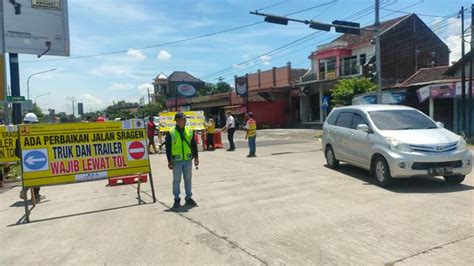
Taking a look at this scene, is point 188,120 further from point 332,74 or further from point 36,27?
point 332,74

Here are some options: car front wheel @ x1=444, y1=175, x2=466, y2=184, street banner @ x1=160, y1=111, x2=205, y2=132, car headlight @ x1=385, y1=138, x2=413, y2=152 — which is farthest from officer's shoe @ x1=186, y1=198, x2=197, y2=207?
street banner @ x1=160, y1=111, x2=205, y2=132

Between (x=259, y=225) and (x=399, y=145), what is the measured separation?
12.6ft

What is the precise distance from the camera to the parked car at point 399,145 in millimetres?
8531

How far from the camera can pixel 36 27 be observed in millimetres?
21000

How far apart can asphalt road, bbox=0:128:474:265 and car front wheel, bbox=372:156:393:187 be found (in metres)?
0.21

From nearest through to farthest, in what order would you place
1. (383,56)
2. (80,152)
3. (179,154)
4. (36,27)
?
(179,154), (80,152), (36,27), (383,56)

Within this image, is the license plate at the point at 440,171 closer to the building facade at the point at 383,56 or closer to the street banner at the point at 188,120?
the street banner at the point at 188,120

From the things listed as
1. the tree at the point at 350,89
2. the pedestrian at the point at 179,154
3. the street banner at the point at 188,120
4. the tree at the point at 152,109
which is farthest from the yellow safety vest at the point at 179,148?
the tree at the point at 152,109

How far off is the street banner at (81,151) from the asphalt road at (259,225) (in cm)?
67

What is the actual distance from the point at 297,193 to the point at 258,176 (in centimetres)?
271

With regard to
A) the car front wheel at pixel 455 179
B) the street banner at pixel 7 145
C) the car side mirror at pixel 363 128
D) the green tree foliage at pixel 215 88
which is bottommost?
the car front wheel at pixel 455 179

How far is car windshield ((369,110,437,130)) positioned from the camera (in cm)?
962

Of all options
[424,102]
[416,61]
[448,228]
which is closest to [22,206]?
[448,228]

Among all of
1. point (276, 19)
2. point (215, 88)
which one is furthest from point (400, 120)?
point (215, 88)
